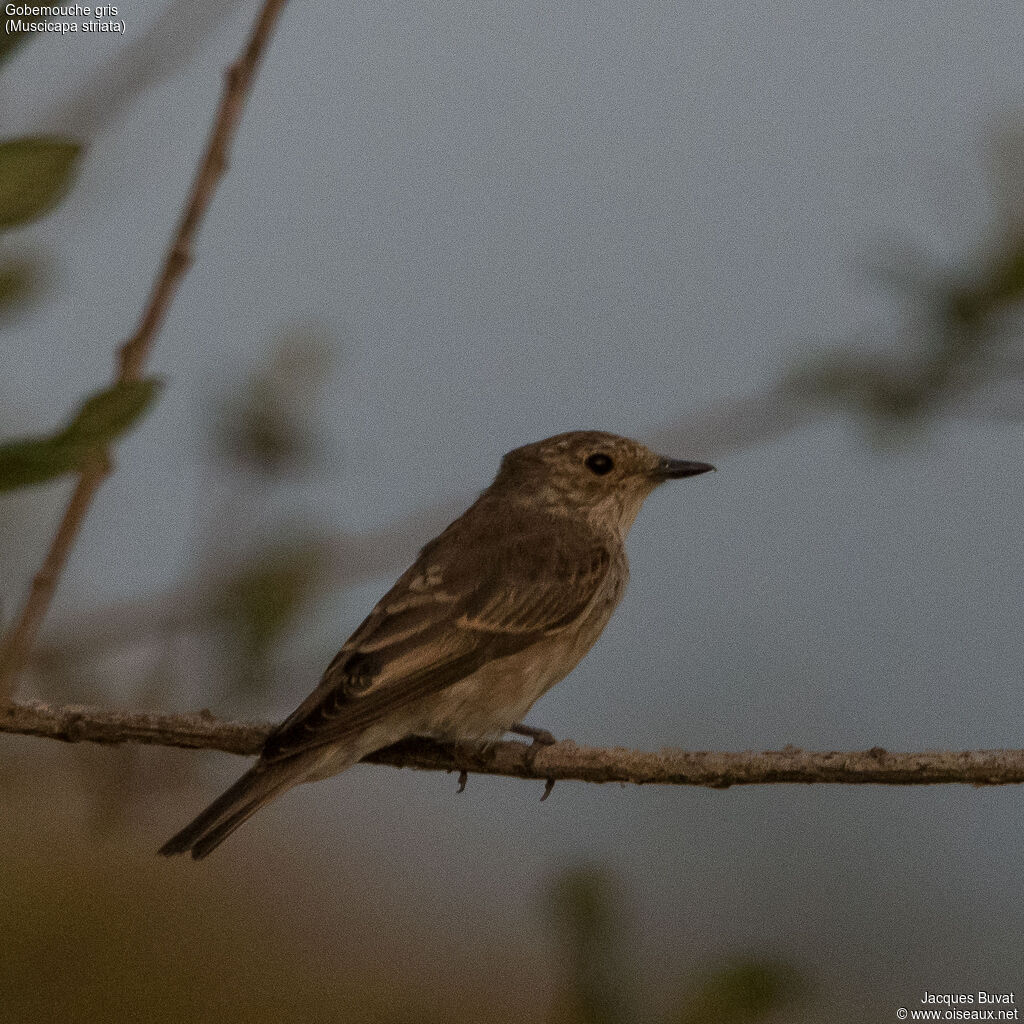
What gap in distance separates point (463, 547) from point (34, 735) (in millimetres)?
2140

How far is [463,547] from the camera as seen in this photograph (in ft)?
16.1

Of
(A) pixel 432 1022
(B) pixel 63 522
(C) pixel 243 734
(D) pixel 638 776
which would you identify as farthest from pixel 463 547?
(B) pixel 63 522

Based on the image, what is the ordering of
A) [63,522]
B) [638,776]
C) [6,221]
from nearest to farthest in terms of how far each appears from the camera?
[6,221] < [63,522] < [638,776]

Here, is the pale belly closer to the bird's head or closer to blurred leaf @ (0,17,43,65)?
the bird's head

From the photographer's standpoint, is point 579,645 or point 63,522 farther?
point 579,645

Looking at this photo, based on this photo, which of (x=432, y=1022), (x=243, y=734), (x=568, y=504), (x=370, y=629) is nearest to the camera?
(x=432, y=1022)

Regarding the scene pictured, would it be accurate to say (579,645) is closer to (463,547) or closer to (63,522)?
(463,547)

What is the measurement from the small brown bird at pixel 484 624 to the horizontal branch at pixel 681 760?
28 centimetres

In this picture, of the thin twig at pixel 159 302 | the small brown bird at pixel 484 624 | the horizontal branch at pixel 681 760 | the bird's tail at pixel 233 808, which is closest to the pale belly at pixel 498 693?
the small brown bird at pixel 484 624

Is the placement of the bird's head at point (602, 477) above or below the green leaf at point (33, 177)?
above

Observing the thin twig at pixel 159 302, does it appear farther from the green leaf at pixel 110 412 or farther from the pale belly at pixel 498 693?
the pale belly at pixel 498 693

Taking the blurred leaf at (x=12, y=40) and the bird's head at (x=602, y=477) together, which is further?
the bird's head at (x=602, y=477)

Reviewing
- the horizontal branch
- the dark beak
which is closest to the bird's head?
the dark beak

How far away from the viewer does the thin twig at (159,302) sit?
143 cm
